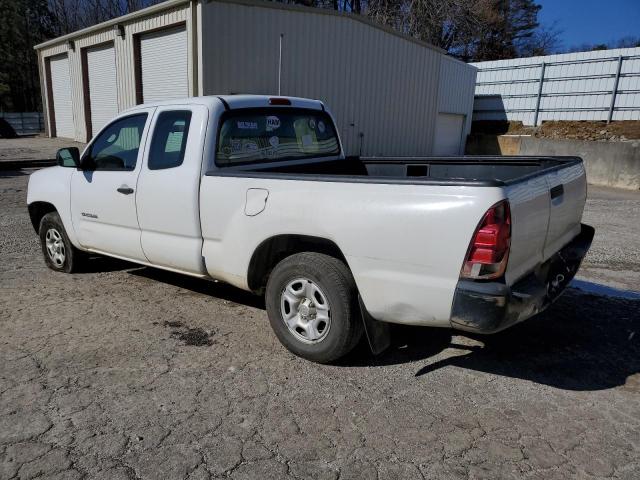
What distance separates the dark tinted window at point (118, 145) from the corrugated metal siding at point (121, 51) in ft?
30.5

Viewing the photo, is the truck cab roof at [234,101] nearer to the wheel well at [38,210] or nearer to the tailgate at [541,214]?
the wheel well at [38,210]

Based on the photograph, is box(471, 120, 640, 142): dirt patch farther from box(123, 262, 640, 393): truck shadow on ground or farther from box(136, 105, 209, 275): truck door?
box(136, 105, 209, 275): truck door

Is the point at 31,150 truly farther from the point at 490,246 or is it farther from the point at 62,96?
the point at 490,246

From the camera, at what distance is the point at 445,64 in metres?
20.4

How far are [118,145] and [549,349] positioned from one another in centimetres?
418

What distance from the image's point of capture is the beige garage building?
1358cm

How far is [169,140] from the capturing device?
430 cm

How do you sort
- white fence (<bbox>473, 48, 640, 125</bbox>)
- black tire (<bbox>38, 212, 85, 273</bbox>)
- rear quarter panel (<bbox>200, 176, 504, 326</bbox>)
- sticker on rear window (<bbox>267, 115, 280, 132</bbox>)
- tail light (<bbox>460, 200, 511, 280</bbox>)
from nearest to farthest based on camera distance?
tail light (<bbox>460, 200, 511, 280</bbox>), rear quarter panel (<bbox>200, 176, 504, 326</bbox>), sticker on rear window (<bbox>267, 115, 280, 132</bbox>), black tire (<bbox>38, 212, 85, 273</bbox>), white fence (<bbox>473, 48, 640, 125</bbox>)

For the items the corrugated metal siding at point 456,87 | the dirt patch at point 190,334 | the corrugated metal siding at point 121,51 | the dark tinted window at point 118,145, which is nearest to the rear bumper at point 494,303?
the dirt patch at point 190,334

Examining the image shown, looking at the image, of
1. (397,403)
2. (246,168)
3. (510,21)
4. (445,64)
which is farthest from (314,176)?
(510,21)

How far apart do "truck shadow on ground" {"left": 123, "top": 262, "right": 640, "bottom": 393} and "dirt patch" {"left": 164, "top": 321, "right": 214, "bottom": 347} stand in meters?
0.51

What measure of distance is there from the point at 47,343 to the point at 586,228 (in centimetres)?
458

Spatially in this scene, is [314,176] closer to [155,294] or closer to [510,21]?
[155,294]

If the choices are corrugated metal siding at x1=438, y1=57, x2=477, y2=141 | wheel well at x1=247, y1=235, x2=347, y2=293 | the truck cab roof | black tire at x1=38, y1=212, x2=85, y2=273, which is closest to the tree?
corrugated metal siding at x1=438, y1=57, x2=477, y2=141
